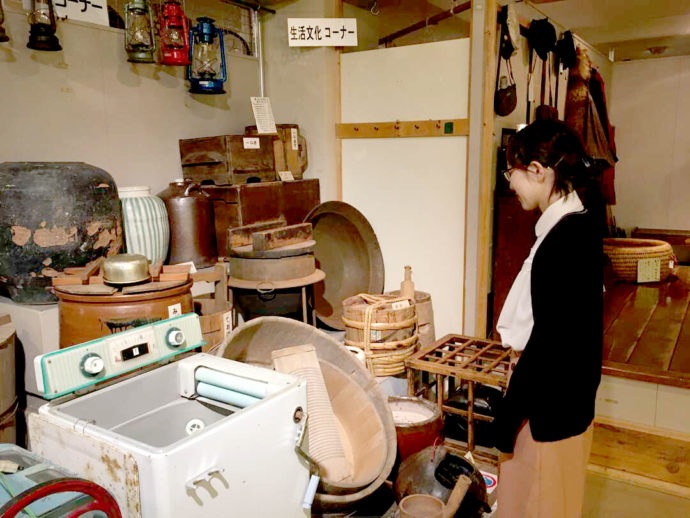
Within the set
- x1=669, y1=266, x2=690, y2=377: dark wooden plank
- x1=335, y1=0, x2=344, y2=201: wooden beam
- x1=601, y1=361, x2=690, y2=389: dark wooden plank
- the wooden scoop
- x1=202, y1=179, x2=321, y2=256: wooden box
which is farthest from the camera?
x1=335, y1=0, x2=344, y2=201: wooden beam

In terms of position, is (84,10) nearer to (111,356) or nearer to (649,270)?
(111,356)

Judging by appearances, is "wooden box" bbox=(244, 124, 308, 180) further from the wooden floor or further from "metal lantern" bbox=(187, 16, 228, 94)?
the wooden floor

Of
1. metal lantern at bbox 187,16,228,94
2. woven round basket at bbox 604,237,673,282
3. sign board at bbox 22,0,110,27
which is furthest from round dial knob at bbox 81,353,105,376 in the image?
woven round basket at bbox 604,237,673,282

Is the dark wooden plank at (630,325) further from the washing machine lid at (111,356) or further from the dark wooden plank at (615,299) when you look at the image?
the washing machine lid at (111,356)

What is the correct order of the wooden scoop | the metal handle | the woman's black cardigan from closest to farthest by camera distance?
the woman's black cardigan → the wooden scoop → the metal handle

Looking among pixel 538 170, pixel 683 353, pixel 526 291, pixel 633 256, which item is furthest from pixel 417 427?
pixel 633 256

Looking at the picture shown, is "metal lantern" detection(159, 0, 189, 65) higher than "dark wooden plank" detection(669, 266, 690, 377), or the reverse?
"metal lantern" detection(159, 0, 189, 65)

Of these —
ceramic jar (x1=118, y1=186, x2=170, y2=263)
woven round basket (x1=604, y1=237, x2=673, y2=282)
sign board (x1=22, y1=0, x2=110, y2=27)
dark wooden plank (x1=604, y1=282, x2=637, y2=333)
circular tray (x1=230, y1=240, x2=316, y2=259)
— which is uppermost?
sign board (x1=22, y1=0, x2=110, y2=27)

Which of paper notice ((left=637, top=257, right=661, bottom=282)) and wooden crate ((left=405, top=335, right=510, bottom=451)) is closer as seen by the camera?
wooden crate ((left=405, top=335, right=510, bottom=451))

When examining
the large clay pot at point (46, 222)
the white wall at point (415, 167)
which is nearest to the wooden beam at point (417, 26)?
the white wall at point (415, 167)

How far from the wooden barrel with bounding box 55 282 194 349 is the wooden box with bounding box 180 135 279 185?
1.35 metres

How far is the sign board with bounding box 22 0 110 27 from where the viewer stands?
278cm

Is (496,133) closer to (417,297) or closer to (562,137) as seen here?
(417,297)

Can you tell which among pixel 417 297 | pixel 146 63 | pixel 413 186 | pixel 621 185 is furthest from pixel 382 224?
pixel 621 185
